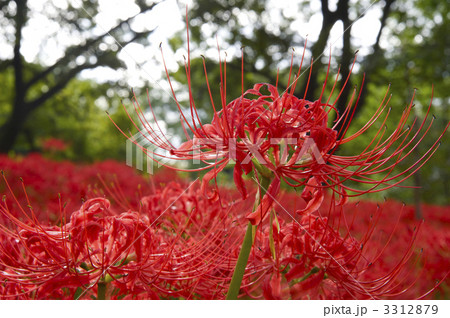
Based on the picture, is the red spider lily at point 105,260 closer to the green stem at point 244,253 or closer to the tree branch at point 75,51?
the green stem at point 244,253

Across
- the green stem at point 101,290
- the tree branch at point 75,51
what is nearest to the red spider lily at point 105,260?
the green stem at point 101,290

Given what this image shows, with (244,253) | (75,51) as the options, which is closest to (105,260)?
(244,253)

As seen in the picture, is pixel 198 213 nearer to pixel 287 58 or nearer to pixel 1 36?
pixel 287 58

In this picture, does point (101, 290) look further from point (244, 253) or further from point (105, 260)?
point (244, 253)

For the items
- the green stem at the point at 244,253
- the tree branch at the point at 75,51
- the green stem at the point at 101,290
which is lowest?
the green stem at the point at 101,290

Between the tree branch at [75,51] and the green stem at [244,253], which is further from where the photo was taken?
the tree branch at [75,51]

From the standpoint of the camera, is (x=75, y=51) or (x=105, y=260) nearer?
(x=105, y=260)

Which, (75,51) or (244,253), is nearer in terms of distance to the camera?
(244,253)

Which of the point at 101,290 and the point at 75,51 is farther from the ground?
the point at 75,51

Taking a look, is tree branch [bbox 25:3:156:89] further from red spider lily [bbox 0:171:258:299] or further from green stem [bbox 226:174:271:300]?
green stem [bbox 226:174:271:300]

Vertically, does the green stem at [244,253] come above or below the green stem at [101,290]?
above

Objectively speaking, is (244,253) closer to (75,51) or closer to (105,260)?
(105,260)

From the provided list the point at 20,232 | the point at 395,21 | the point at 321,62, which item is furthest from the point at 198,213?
the point at 395,21

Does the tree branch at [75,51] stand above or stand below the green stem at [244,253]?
above
